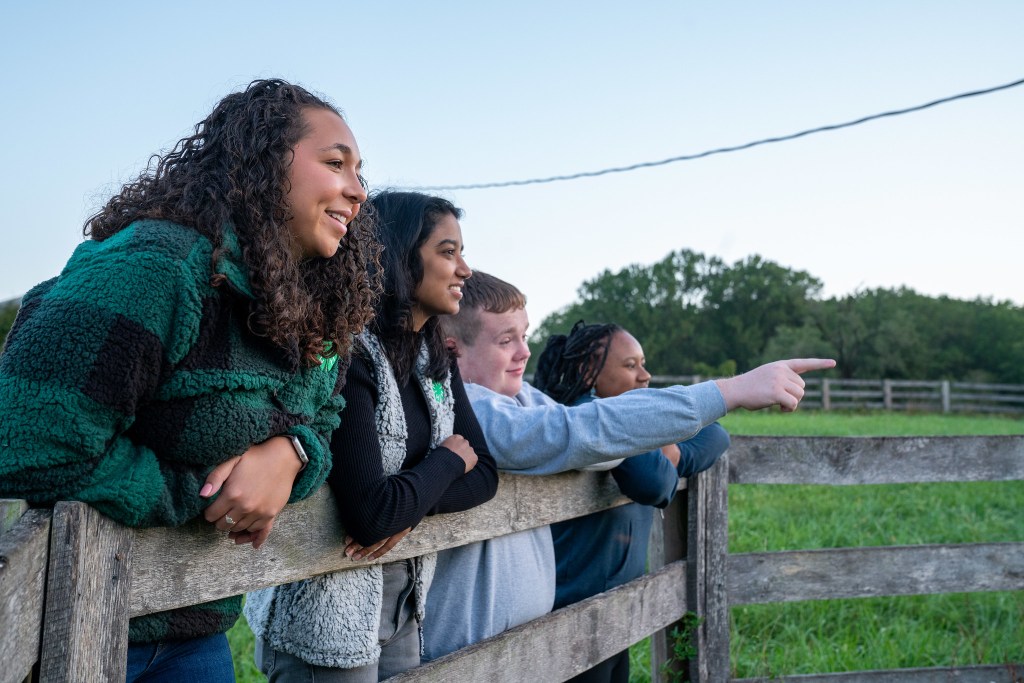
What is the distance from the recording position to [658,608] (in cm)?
296

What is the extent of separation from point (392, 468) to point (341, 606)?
26 cm

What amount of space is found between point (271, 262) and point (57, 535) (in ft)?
1.52

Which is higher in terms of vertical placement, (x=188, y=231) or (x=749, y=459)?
(x=188, y=231)

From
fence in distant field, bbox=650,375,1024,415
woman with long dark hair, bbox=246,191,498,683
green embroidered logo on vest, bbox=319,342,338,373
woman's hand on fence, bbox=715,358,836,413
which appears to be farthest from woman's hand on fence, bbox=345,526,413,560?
fence in distant field, bbox=650,375,1024,415

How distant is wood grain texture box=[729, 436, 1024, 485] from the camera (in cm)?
362

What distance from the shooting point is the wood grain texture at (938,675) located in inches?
143

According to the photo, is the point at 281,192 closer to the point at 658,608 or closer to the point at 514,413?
the point at 514,413

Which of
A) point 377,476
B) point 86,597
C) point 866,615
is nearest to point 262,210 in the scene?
point 377,476

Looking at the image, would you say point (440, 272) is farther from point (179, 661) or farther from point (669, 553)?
point (669, 553)

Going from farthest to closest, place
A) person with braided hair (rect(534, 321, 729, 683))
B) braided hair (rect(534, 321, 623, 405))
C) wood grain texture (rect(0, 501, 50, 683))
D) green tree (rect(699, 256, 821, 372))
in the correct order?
green tree (rect(699, 256, 821, 372)) → braided hair (rect(534, 321, 623, 405)) → person with braided hair (rect(534, 321, 729, 683)) → wood grain texture (rect(0, 501, 50, 683))

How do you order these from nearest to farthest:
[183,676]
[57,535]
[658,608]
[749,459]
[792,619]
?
[57,535]
[183,676]
[658,608]
[749,459]
[792,619]

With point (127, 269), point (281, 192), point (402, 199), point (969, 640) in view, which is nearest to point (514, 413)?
point (402, 199)

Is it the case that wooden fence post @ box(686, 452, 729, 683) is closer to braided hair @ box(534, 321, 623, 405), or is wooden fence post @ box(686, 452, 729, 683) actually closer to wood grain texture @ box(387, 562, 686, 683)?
wood grain texture @ box(387, 562, 686, 683)

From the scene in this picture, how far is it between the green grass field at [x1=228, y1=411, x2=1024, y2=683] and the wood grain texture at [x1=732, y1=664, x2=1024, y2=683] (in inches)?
8.6
